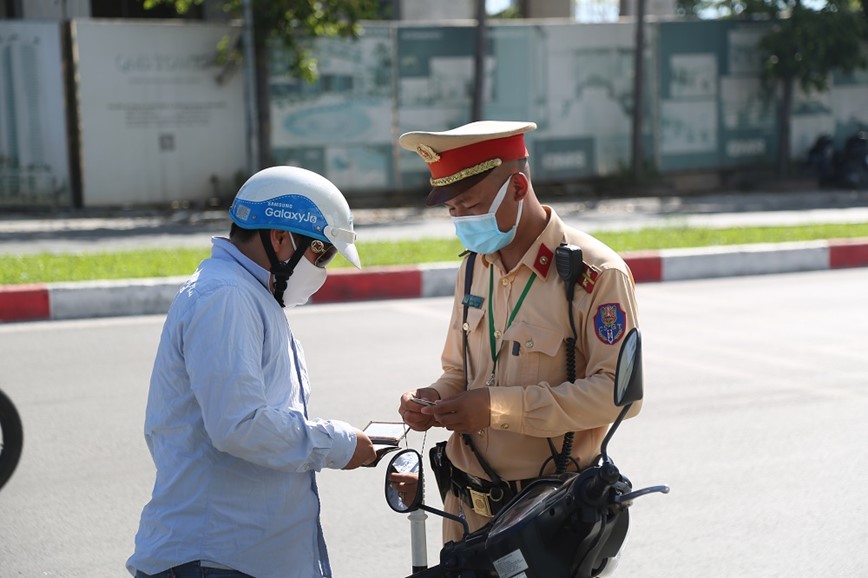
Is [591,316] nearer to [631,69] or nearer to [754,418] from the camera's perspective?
[754,418]

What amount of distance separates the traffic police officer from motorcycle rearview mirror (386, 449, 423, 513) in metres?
0.11

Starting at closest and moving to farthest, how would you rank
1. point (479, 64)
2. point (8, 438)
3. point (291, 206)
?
point (291, 206)
point (8, 438)
point (479, 64)

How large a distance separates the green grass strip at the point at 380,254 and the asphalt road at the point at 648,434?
1.15 m

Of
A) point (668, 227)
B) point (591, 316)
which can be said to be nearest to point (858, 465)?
point (591, 316)

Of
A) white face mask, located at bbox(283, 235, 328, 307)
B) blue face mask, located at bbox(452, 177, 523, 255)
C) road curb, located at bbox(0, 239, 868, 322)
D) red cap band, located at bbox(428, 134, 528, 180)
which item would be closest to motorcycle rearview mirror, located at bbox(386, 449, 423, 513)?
white face mask, located at bbox(283, 235, 328, 307)

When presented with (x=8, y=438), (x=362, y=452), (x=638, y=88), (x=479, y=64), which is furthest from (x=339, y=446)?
(x=638, y=88)

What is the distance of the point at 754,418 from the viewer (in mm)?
6477

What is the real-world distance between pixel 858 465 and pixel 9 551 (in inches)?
158

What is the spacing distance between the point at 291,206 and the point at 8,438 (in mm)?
→ 3103

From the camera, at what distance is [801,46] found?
2128 cm

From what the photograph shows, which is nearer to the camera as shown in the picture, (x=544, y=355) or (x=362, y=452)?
(x=362, y=452)

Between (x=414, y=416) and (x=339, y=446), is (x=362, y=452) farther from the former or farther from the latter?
(x=414, y=416)

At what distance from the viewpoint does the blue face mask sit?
2.79 metres

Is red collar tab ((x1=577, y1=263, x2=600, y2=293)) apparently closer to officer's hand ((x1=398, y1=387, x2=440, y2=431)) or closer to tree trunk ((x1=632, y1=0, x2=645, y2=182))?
officer's hand ((x1=398, y1=387, x2=440, y2=431))
